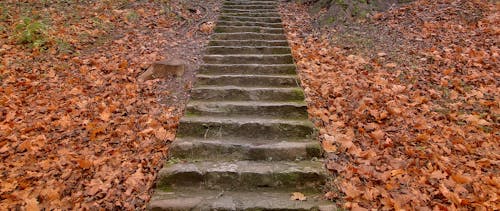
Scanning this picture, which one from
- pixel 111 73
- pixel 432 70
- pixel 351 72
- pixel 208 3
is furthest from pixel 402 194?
pixel 208 3

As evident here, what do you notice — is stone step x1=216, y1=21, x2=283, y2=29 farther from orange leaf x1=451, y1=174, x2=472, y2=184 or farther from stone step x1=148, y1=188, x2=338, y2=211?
orange leaf x1=451, y1=174, x2=472, y2=184

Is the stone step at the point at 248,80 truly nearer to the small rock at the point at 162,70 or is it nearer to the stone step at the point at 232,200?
the small rock at the point at 162,70

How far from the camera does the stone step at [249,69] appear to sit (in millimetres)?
5887

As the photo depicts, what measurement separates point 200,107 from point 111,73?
2.54 metres

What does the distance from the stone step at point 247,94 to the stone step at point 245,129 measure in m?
0.74

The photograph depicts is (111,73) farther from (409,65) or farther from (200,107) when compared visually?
(409,65)

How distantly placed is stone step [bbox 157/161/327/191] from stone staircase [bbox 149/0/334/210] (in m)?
0.01

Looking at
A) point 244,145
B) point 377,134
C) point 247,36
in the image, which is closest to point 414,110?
point 377,134

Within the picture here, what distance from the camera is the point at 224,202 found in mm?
3461

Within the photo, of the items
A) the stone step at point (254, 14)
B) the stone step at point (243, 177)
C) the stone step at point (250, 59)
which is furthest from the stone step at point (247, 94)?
the stone step at point (254, 14)

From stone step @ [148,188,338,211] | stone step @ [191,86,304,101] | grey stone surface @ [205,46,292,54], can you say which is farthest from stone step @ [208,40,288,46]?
stone step @ [148,188,338,211]

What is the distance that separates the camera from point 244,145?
4105 mm

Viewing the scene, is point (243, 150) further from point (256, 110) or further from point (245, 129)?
point (256, 110)

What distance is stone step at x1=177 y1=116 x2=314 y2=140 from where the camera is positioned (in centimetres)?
438
